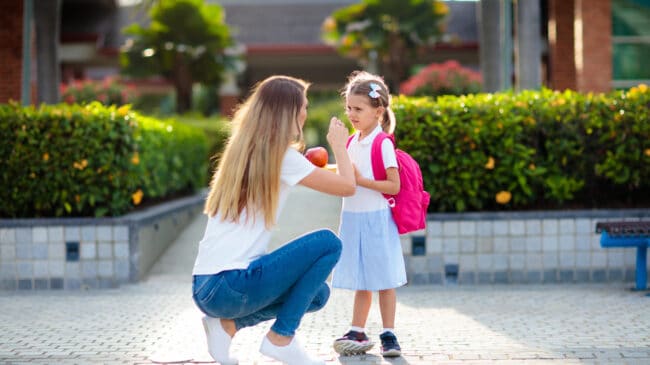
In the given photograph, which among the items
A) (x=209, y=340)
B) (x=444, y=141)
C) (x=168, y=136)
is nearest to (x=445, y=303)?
(x=444, y=141)

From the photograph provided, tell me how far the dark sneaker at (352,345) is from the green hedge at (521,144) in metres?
3.02

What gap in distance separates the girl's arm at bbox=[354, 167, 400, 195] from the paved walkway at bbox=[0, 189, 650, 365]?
92 centimetres

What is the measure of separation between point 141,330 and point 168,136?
16.0ft

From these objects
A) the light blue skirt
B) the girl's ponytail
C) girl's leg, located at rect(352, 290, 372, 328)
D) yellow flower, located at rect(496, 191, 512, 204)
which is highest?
the girl's ponytail

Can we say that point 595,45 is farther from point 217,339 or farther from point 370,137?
point 217,339

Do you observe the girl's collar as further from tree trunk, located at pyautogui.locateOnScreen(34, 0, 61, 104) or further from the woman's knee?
tree trunk, located at pyautogui.locateOnScreen(34, 0, 61, 104)

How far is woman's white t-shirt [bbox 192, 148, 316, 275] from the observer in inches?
176

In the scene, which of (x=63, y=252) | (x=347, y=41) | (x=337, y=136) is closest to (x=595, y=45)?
(x=63, y=252)

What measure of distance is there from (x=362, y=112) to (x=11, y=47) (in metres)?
13.6

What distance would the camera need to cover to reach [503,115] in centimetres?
811

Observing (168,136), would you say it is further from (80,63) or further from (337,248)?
(80,63)

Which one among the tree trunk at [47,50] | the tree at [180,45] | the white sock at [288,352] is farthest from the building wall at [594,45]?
the tree at [180,45]

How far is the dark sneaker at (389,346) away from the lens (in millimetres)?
5090

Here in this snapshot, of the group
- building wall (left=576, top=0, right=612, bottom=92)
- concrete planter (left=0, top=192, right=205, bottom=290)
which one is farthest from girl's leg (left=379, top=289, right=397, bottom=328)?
building wall (left=576, top=0, right=612, bottom=92)
